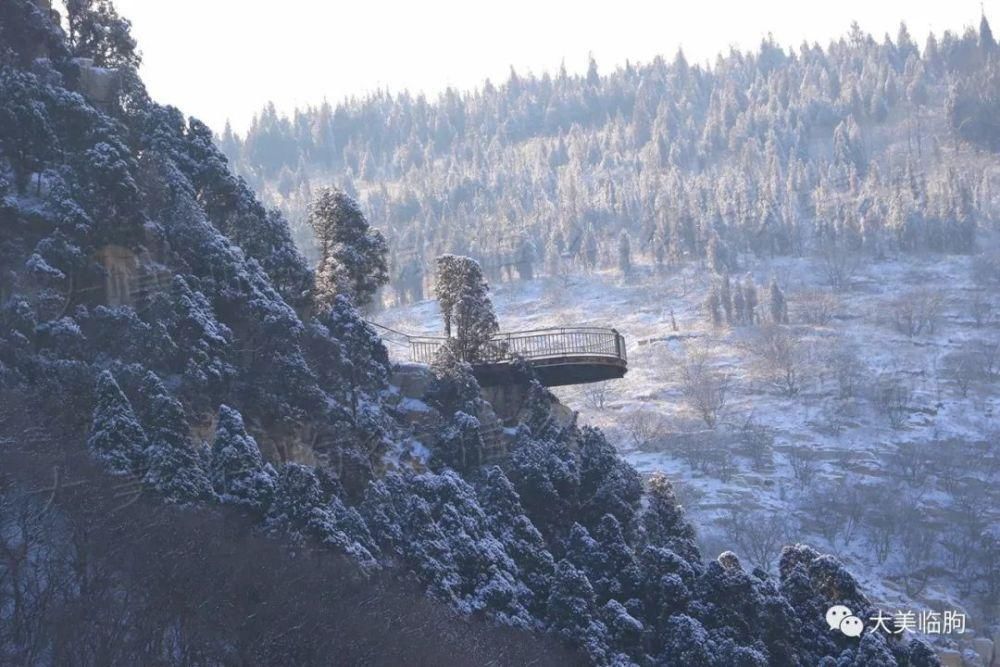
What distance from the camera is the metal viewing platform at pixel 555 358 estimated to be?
133 feet

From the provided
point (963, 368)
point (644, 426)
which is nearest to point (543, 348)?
point (644, 426)

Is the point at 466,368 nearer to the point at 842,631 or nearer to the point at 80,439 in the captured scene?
the point at 842,631

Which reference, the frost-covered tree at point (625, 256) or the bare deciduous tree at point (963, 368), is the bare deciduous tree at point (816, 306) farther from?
the frost-covered tree at point (625, 256)

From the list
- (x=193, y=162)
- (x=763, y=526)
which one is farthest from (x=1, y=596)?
(x=763, y=526)

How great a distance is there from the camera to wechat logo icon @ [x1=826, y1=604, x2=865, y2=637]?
3434cm

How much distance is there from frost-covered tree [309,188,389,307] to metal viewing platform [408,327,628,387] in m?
2.16

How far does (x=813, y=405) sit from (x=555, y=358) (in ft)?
307

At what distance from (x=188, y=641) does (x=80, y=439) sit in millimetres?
5778

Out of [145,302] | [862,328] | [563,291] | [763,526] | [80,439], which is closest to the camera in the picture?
[80,439]

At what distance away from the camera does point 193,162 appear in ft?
119

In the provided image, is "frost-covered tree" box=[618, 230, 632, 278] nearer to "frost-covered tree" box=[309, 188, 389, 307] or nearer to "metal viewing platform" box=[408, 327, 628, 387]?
"metal viewing platform" box=[408, 327, 628, 387]

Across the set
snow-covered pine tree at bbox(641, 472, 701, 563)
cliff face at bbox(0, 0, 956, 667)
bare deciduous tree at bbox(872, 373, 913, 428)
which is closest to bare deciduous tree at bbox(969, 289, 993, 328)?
bare deciduous tree at bbox(872, 373, 913, 428)

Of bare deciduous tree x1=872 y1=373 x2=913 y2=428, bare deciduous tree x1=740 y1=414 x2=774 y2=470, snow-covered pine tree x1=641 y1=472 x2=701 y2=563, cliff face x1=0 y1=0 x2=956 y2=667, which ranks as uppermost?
cliff face x1=0 y1=0 x2=956 y2=667

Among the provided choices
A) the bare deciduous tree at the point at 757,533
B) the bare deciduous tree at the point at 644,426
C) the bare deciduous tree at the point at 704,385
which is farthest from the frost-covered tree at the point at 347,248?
the bare deciduous tree at the point at 704,385
